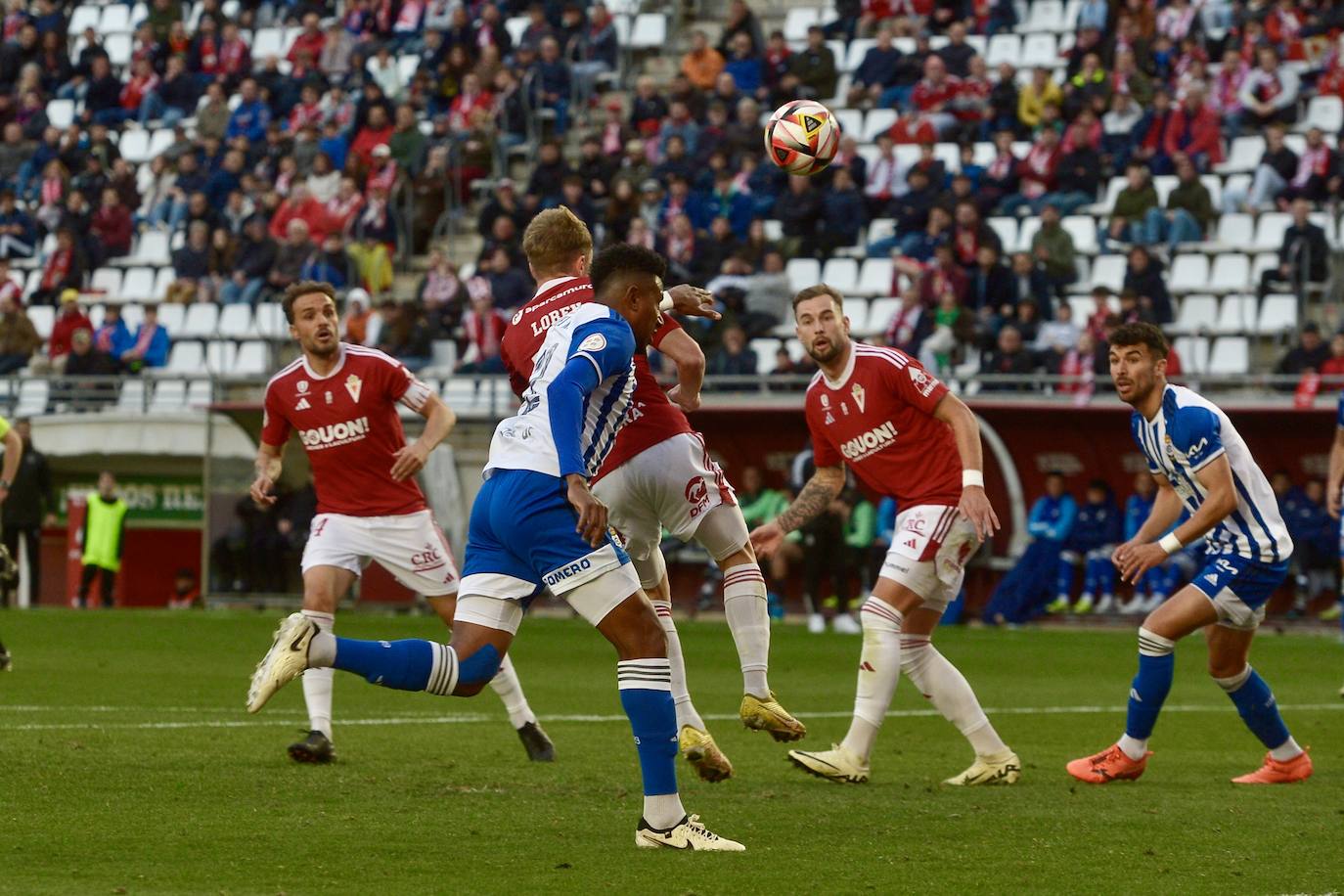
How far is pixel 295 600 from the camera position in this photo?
1027 inches

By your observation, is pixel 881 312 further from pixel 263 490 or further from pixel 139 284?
pixel 263 490

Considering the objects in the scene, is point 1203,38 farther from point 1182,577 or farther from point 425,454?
point 425,454

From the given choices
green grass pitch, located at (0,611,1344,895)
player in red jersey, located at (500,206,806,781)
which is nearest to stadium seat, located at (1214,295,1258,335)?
green grass pitch, located at (0,611,1344,895)

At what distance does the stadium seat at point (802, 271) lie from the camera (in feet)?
87.0

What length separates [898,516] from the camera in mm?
10070

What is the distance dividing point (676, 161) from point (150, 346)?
25.4 ft

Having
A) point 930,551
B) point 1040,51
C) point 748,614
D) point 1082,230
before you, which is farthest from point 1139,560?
point 1040,51

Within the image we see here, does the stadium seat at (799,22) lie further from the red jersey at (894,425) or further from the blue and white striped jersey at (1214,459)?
the blue and white striped jersey at (1214,459)

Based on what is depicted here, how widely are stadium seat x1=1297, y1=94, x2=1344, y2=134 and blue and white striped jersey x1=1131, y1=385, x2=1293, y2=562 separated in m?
16.4

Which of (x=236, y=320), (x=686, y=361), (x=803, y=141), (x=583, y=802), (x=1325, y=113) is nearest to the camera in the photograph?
(x=583, y=802)

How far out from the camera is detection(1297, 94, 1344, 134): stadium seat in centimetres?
2522

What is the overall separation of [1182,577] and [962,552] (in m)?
14.3

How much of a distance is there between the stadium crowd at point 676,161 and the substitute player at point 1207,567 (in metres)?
12.6

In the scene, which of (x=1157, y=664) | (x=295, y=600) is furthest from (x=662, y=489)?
(x=295, y=600)
